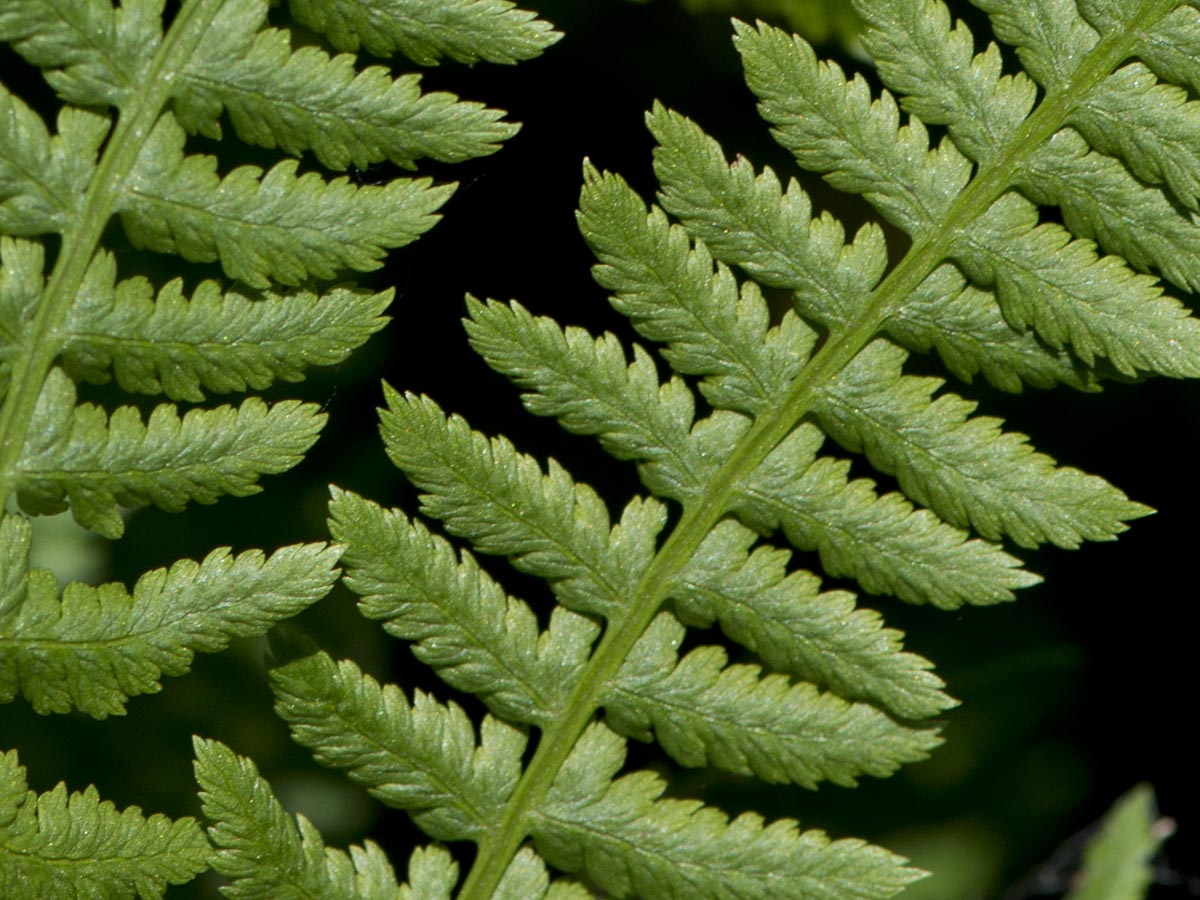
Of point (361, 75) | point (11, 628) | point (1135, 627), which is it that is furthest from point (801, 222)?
point (1135, 627)

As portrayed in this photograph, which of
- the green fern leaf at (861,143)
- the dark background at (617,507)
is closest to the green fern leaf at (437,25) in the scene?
the green fern leaf at (861,143)

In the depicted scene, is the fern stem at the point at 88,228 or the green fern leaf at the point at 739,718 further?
the green fern leaf at the point at 739,718

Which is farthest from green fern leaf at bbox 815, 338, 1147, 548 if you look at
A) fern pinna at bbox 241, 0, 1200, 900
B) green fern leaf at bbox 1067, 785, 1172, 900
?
green fern leaf at bbox 1067, 785, 1172, 900

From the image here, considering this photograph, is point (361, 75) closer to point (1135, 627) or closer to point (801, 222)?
point (801, 222)

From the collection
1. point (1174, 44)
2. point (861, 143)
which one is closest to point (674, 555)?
point (861, 143)

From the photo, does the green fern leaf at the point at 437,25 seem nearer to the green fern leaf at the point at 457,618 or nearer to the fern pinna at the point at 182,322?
the fern pinna at the point at 182,322

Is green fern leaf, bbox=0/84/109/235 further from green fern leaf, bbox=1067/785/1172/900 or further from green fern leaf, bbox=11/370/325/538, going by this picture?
green fern leaf, bbox=1067/785/1172/900
